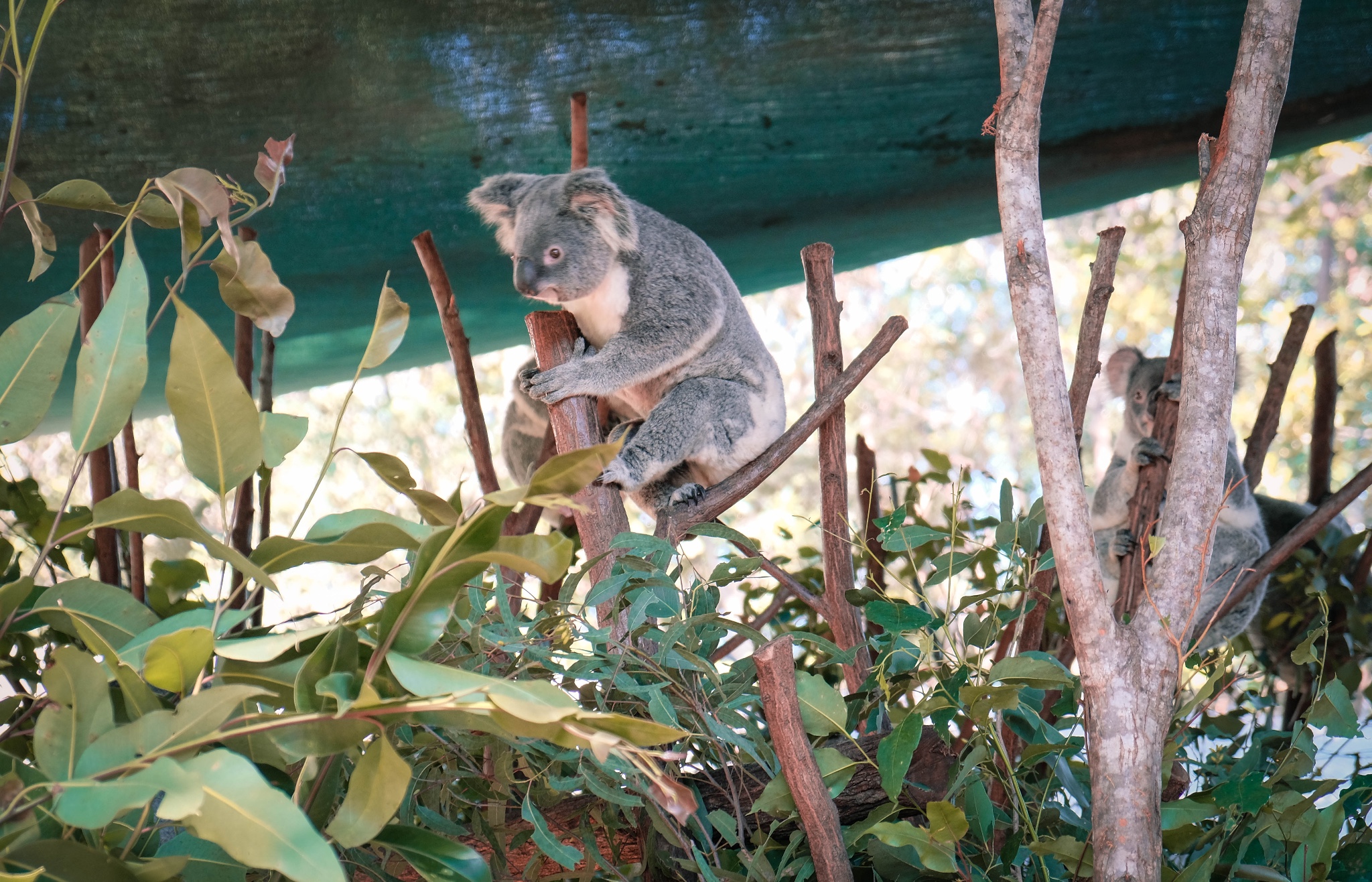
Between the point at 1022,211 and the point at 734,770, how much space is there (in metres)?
0.63

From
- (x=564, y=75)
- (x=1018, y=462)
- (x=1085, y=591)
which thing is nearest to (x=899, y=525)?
(x=1085, y=591)

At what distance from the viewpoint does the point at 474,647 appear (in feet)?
2.93

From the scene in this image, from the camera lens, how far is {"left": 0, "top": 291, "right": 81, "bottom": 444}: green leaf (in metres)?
0.70

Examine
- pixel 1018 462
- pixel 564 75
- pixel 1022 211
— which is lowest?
pixel 1018 462

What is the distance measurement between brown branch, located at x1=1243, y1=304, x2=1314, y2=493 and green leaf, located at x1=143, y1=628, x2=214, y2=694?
7.14 ft

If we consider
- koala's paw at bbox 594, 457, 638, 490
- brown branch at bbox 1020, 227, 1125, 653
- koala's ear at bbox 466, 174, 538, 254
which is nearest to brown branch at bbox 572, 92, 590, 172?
koala's ear at bbox 466, 174, 538, 254

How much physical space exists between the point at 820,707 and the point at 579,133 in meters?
1.43

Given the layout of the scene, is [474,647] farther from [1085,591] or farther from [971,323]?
[971,323]

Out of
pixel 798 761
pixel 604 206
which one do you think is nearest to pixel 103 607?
pixel 798 761

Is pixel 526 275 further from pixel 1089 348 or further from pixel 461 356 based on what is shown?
pixel 1089 348

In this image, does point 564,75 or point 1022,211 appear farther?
point 564,75

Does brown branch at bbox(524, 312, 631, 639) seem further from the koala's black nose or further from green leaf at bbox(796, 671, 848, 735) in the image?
green leaf at bbox(796, 671, 848, 735)

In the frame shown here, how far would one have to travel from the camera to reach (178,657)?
577 mm

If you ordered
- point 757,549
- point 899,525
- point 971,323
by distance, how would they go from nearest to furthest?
point 899,525 → point 757,549 → point 971,323
